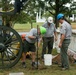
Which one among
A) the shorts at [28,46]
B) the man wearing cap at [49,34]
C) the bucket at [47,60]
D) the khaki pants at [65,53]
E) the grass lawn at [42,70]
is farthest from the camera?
the man wearing cap at [49,34]

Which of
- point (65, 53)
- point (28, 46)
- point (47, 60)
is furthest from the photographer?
point (47, 60)

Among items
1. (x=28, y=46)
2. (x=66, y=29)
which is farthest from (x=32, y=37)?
(x=66, y=29)

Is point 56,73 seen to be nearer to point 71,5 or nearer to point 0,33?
point 0,33

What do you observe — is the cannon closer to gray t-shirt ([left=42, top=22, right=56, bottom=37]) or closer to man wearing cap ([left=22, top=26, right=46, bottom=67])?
man wearing cap ([left=22, top=26, right=46, bottom=67])

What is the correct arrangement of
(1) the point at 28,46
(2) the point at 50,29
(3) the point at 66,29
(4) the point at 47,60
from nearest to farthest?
(3) the point at 66,29
(1) the point at 28,46
(4) the point at 47,60
(2) the point at 50,29

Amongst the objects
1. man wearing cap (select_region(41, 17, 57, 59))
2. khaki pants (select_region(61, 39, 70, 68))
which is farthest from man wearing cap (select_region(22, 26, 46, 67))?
man wearing cap (select_region(41, 17, 57, 59))

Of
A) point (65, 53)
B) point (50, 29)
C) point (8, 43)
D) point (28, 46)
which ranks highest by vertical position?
point (50, 29)

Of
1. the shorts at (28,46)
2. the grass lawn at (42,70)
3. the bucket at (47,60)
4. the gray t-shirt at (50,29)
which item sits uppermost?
the gray t-shirt at (50,29)

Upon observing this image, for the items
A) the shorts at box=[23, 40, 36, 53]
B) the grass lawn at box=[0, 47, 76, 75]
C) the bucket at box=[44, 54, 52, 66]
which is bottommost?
the grass lawn at box=[0, 47, 76, 75]

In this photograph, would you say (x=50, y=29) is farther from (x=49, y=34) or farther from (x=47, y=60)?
(x=47, y=60)

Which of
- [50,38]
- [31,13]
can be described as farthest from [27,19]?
[50,38]

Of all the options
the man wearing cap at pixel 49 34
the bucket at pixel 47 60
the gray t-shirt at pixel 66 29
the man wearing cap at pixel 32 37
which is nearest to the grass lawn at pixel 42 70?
the bucket at pixel 47 60

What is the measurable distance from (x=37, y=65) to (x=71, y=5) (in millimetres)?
10430

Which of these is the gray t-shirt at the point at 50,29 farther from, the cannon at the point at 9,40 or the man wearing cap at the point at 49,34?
the cannon at the point at 9,40
